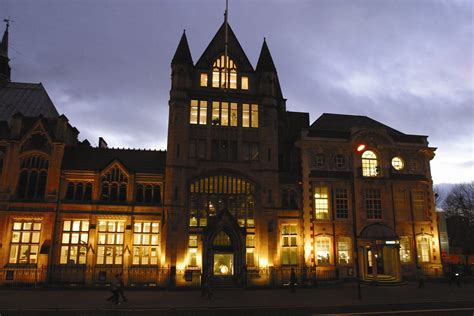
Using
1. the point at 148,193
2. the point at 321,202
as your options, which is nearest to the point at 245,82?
the point at 321,202

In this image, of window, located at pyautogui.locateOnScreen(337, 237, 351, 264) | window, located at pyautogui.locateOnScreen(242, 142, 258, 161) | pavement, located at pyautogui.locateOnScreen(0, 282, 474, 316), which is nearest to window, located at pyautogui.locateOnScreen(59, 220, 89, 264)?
pavement, located at pyautogui.locateOnScreen(0, 282, 474, 316)

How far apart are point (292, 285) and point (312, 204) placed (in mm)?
10843

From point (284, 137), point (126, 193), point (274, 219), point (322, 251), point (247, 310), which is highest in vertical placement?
point (284, 137)

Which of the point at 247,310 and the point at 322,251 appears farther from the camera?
the point at 322,251

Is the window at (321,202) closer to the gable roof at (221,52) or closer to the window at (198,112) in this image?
the window at (198,112)

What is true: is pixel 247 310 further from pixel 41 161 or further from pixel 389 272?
pixel 41 161

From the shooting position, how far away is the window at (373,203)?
1507 inches

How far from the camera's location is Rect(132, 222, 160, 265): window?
3491 cm

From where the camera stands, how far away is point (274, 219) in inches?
1426

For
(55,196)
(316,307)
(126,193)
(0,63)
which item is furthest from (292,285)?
(0,63)

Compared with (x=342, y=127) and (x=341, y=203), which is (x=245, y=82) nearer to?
(x=342, y=127)

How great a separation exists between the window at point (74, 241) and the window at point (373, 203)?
29.4 meters

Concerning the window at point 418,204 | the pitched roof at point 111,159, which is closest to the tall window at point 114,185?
the pitched roof at point 111,159

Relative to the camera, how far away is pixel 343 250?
36812 millimetres
